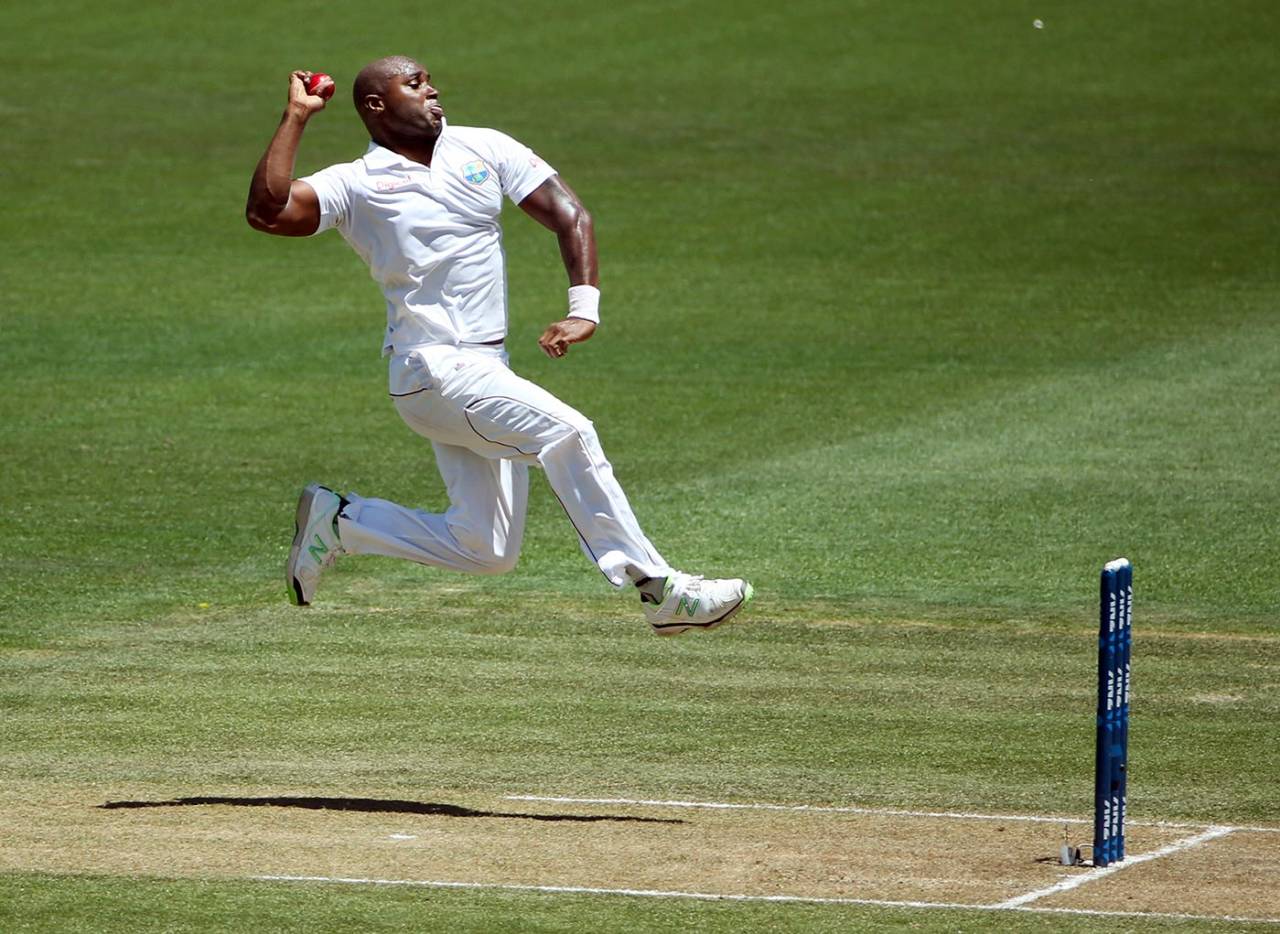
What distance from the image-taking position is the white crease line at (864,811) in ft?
27.3

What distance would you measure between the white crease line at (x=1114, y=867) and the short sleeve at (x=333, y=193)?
369 cm

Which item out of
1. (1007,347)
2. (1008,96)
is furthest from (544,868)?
(1008,96)

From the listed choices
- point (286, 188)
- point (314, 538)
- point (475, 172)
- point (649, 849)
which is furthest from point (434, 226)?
point (649, 849)

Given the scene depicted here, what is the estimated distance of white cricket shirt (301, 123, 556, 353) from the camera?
8828mm

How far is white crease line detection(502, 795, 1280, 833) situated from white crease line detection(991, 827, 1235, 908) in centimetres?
11

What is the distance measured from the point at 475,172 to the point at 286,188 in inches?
32.2

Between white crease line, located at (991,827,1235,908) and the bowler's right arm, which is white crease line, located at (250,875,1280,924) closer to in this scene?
white crease line, located at (991,827,1235,908)

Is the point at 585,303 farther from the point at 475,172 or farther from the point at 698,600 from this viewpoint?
the point at 698,600

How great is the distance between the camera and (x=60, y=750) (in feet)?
30.9

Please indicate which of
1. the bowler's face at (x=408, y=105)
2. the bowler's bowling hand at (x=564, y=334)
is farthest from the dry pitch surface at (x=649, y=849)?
the bowler's face at (x=408, y=105)

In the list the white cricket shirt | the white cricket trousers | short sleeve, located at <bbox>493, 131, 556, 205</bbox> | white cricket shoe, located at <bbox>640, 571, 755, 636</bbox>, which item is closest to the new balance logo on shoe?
white cricket shoe, located at <bbox>640, 571, 755, 636</bbox>

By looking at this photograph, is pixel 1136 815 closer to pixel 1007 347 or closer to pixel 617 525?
pixel 617 525

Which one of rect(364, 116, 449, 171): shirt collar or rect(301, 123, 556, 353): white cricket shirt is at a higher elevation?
rect(364, 116, 449, 171): shirt collar

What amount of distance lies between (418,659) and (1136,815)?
4041mm
